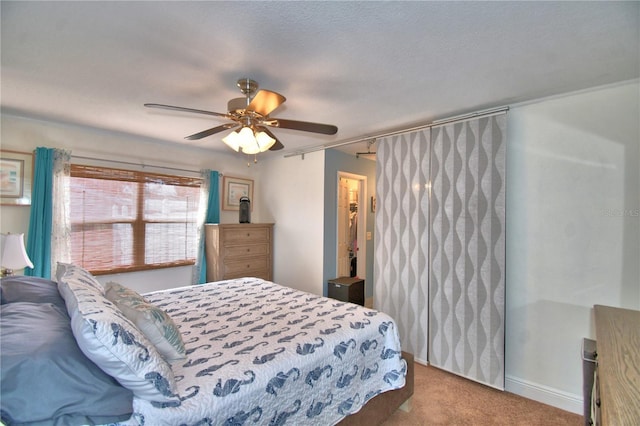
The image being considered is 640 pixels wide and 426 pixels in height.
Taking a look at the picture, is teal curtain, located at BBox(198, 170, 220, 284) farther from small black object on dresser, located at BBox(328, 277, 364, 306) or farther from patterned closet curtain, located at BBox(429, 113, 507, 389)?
patterned closet curtain, located at BBox(429, 113, 507, 389)

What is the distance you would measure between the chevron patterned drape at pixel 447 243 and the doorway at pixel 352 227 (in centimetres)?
126

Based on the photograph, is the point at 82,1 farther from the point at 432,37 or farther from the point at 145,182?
the point at 145,182

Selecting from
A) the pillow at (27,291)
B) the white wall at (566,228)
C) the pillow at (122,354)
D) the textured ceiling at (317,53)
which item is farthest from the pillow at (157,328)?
the white wall at (566,228)

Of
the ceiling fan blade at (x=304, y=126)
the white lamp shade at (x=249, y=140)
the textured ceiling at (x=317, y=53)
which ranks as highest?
the textured ceiling at (x=317, y=53)

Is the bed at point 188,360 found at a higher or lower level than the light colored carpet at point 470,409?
higher

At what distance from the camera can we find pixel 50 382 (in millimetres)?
946

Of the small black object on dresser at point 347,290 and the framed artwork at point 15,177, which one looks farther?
the small black object on dresser at point 347,290

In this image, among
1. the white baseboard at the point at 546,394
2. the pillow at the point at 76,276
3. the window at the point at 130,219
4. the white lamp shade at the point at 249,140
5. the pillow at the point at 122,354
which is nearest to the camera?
the pillow at the point at 122,354

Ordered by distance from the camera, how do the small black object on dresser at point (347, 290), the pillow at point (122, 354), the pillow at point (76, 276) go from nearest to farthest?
the pillow at point (122, 354), the pillow at point (76, 276), the small black object on dresser at point (347, 290)

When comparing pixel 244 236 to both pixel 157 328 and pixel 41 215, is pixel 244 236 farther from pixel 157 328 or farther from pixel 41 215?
pixel 157 328

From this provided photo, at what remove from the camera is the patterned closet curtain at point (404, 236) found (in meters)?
2.92

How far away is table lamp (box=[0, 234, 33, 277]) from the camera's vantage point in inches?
91.2

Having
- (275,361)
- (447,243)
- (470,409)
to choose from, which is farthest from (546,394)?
(275,361)

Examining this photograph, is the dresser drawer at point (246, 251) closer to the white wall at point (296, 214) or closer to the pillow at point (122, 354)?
the white wall at point (296, 214)
